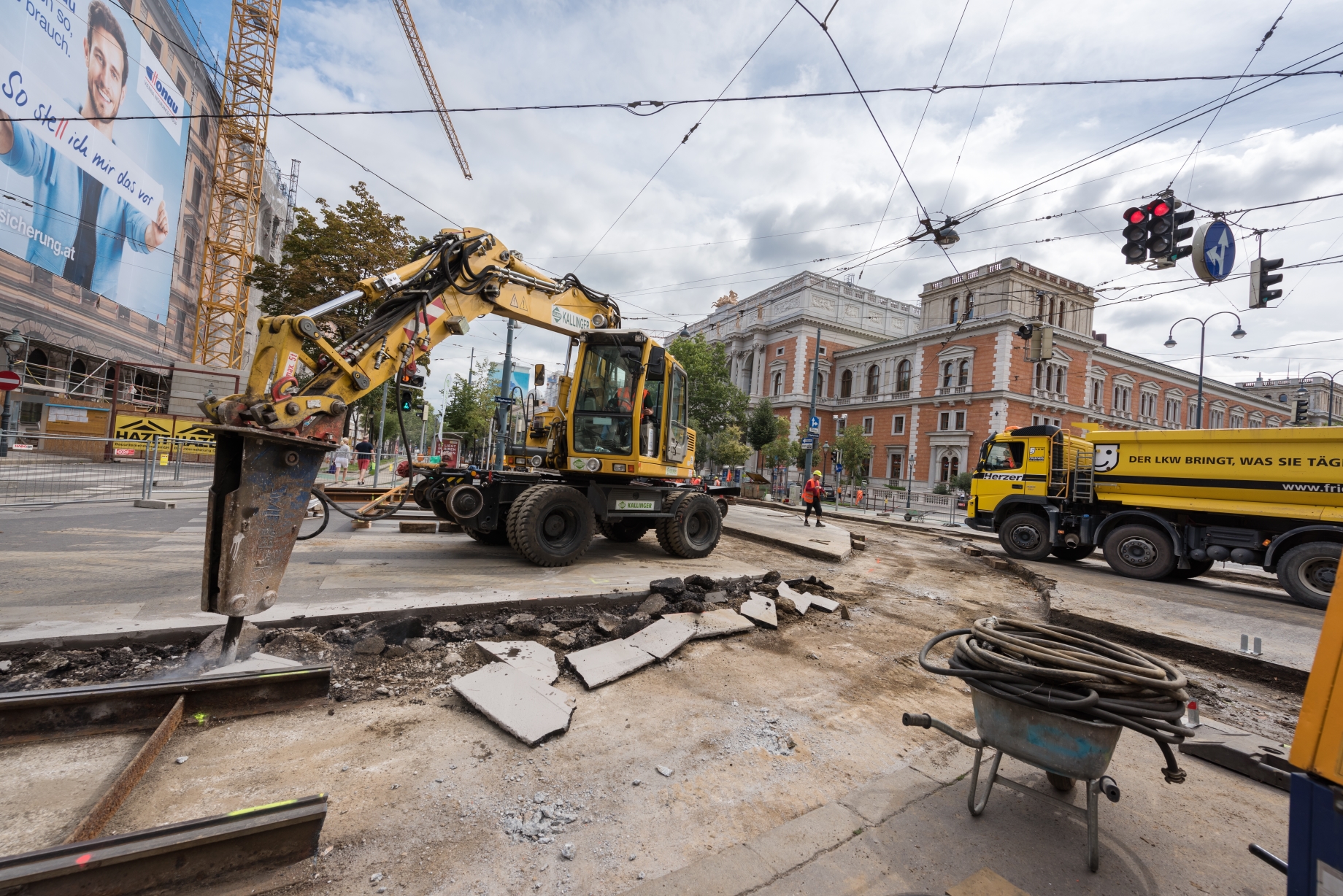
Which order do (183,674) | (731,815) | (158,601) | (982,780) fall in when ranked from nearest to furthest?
(731,815), (982,780), (183,674), (158,601)

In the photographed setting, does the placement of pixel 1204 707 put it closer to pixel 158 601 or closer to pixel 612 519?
pixel 612 519

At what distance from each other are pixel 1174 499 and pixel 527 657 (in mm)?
12895

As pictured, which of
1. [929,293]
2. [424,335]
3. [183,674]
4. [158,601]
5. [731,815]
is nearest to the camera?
[731,815]

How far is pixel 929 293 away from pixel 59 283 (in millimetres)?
47785

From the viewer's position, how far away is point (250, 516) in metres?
3.65

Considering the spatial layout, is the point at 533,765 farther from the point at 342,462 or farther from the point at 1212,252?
the point at 342,462

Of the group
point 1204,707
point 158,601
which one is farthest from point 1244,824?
point 158,601

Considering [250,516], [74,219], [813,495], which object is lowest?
[813,495]

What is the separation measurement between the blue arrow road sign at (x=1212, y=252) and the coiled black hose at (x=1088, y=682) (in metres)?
9.33

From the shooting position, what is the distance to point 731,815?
2828 mm

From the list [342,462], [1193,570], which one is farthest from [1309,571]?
[342,462]

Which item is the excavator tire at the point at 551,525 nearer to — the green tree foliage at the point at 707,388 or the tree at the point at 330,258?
the tree at the point at 330,258

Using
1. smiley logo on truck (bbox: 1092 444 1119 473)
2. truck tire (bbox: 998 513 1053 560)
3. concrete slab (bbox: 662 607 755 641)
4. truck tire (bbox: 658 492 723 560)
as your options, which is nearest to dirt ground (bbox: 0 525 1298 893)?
concrete slab (bbox: 662 607 755 641)

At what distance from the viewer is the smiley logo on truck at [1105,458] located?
1198 centimetres
